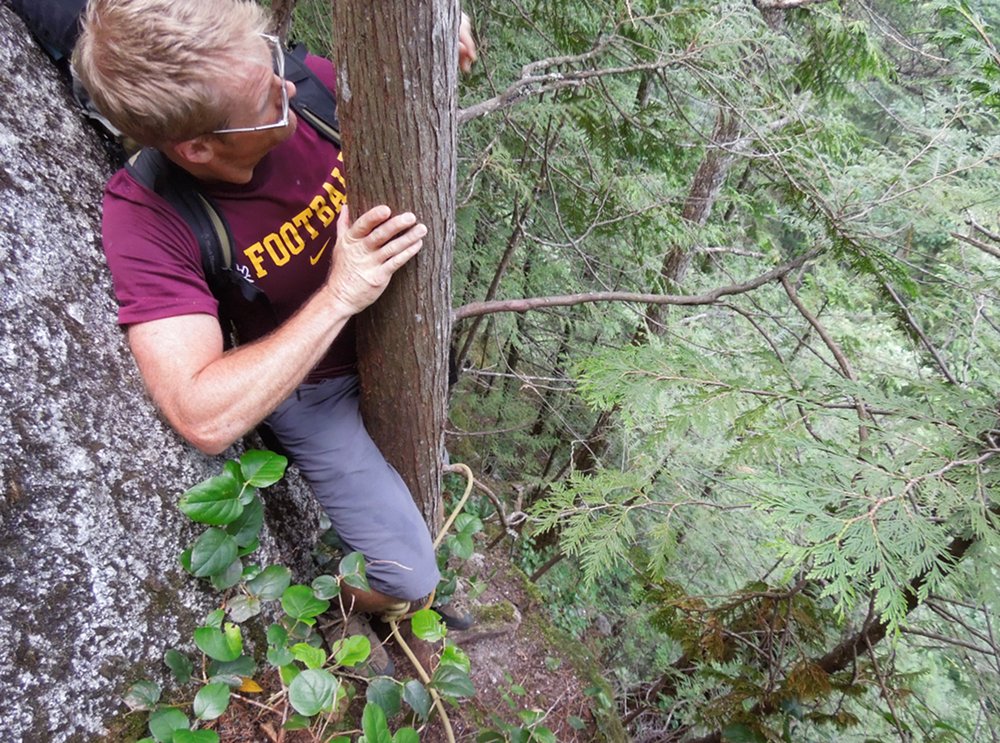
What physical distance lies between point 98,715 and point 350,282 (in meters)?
1.25

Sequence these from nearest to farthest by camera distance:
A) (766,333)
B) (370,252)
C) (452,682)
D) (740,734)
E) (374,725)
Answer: (370,252)
(374,725)
(452,682)
(740,734)
(766,333)

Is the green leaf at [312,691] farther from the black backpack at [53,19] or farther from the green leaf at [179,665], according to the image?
the black backpack at [53,19]

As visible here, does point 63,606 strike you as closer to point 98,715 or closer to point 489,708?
point 98,715

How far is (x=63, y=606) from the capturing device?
1.36 meters

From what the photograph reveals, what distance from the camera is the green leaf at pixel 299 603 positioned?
1.68 m

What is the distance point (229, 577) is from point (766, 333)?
2914 mm

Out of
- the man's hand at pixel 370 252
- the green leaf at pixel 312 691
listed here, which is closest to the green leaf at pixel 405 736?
the green leaf at pixel 312 691

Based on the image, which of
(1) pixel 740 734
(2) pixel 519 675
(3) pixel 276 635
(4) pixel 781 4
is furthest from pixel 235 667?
(4) pixel 781 4

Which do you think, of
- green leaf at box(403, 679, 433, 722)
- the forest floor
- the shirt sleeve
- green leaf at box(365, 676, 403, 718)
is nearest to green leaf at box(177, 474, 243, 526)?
the shirt sleeve

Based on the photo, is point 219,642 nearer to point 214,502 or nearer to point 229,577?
point 229,577

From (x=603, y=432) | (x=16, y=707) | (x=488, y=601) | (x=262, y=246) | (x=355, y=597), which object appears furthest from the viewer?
(x=603, y=432)

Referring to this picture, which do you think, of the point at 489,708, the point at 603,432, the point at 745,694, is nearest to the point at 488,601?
the point at 489,708

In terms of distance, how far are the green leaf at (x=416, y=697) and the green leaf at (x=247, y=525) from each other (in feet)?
2.36

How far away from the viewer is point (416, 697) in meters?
1.85
